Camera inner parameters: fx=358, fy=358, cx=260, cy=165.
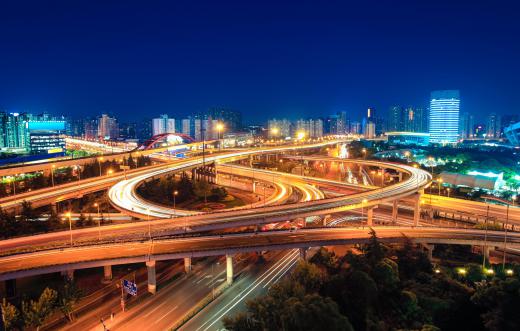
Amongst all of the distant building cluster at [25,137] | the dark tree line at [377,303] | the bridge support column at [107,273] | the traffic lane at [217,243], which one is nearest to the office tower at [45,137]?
the distant building cluster at [25,137]

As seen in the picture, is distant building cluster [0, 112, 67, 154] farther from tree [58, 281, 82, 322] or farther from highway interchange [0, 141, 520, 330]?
Result: tree [58, 281, 82, 322]

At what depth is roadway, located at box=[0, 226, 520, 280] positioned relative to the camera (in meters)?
19.9

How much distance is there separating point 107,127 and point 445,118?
14797cm

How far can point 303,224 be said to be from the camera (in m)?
35.2

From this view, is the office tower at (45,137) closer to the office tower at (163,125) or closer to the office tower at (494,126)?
the office tower at (163,125)

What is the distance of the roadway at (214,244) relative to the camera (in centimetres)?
1992

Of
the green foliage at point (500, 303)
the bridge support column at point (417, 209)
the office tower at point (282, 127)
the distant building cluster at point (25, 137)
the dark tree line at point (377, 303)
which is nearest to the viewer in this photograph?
the dark tree line at point (377, 303)

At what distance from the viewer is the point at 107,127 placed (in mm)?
166250

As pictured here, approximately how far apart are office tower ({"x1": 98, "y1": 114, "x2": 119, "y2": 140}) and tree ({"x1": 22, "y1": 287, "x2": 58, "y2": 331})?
160878 mm

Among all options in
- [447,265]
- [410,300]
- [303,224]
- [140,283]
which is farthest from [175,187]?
[410,300]

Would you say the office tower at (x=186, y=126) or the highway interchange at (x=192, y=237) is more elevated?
the office tower at (x=186, y=126)

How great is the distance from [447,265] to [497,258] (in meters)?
4.88

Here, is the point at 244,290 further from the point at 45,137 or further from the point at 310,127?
the point at 310,127

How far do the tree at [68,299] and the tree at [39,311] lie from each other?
55cm
